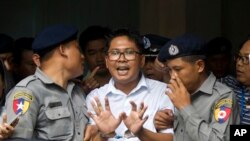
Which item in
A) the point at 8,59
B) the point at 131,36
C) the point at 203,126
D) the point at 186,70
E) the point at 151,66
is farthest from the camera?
the point at 8,59

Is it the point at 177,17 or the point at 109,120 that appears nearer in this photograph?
the point at 109,120

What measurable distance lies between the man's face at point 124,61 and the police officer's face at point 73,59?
212 millimetres

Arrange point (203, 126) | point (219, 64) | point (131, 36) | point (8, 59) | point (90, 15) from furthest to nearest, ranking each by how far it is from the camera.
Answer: point (90, 15)
point (219, 64)
point (8, 59)
point (131, 36)
point (203, 126)

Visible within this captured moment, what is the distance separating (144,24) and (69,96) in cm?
264

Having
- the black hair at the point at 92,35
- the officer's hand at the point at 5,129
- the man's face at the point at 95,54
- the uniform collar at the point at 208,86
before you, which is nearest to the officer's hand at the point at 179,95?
the uniform collar at the point at 208,86

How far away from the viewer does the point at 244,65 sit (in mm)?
4492

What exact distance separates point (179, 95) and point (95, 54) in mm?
1500

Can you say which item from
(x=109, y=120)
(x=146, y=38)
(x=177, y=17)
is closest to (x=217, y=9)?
(x=177, y=17)

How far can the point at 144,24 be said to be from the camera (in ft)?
22.6

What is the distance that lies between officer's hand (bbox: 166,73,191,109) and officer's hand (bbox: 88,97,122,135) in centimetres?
37

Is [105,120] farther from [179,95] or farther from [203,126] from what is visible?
[203,126]

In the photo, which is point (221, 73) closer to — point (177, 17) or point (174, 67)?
point (177, 17)

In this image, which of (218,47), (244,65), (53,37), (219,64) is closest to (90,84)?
(53,37)

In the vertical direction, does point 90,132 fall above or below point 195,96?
below
